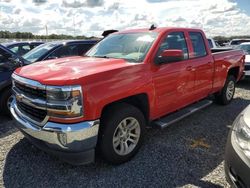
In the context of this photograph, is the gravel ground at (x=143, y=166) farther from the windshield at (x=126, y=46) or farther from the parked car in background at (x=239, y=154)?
the windshield at (x=126, y=46)

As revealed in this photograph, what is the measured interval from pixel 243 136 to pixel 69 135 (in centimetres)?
183

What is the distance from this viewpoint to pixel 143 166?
354 cm

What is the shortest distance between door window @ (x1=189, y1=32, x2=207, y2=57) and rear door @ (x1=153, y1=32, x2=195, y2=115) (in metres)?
0.32

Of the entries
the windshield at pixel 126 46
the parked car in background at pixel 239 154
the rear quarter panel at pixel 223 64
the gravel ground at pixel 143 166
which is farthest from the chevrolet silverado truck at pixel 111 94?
the parked car in background at pixel 239 154

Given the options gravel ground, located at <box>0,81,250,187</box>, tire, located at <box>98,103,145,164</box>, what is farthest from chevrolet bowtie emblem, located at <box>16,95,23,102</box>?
tire, located at <box>98,103,145,164</box>

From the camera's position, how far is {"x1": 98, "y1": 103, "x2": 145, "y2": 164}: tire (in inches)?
127

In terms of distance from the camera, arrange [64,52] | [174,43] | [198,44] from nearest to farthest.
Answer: [174,43], [198,44], [64,52]

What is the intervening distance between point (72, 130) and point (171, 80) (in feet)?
6.40

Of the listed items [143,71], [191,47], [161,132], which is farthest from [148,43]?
[161,132]

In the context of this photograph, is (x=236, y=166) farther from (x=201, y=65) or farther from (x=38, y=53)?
(x=38, y=53)

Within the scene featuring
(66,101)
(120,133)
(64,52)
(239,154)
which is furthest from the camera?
(64,52)

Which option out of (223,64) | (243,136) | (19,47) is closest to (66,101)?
(243,136)

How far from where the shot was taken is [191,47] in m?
4.81

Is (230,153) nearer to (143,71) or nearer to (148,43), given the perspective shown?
(143,71)
